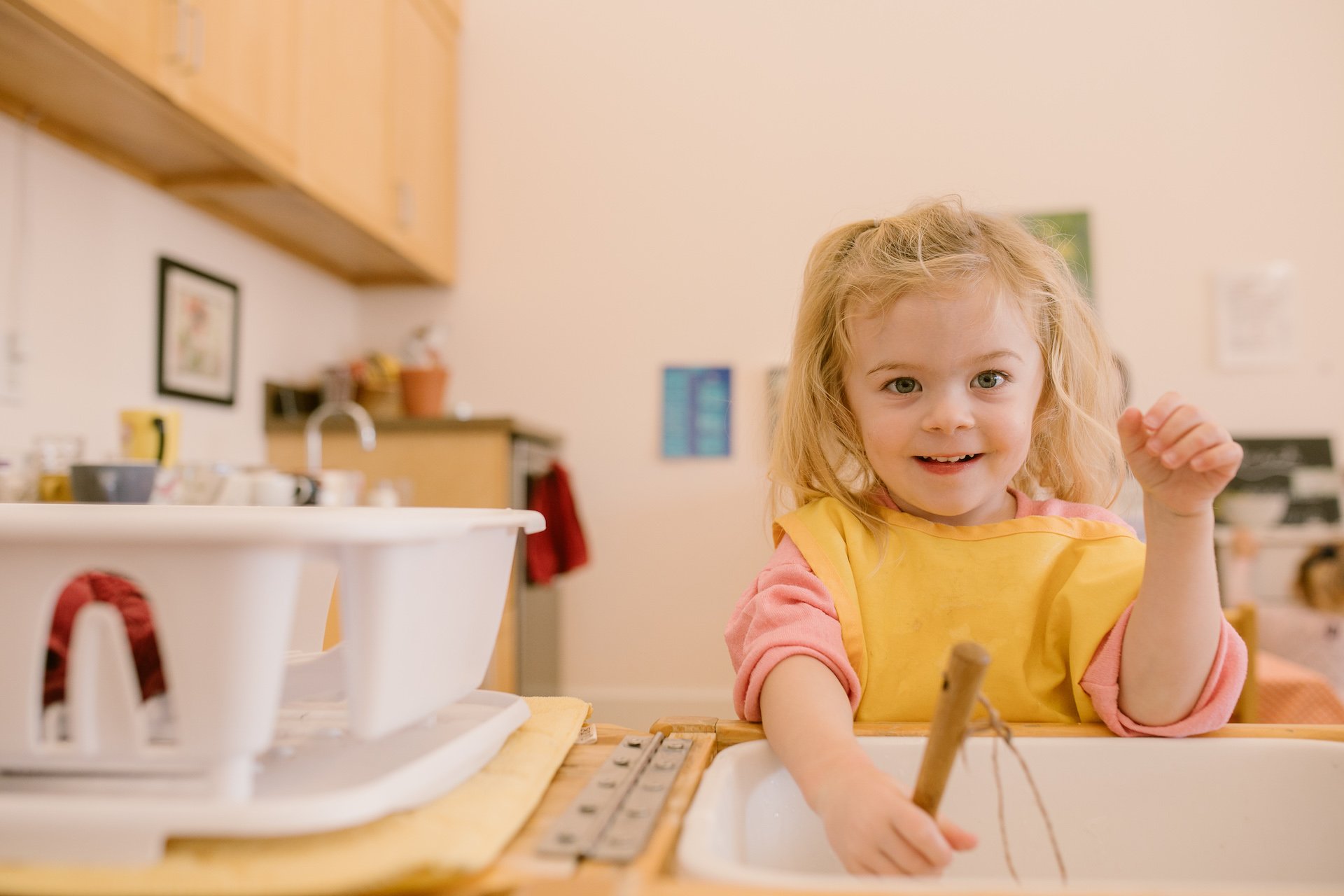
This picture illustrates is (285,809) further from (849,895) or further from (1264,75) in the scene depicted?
(1264,75)

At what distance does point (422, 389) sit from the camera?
3020 mm

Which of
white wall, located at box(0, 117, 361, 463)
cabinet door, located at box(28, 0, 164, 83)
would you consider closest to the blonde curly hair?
cabinet door, located at box(28, 0, 164, 83)

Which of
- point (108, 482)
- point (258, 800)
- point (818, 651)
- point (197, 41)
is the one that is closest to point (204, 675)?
point (258, 800)

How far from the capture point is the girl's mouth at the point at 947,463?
755 millimetres

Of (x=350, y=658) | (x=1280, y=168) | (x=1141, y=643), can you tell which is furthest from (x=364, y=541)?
(x=1280, y=168)

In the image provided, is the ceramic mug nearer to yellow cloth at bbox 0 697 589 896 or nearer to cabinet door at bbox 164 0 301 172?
cabinet door at bbox 164 0 301 172

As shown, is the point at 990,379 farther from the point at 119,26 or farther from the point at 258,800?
the point at 119,26

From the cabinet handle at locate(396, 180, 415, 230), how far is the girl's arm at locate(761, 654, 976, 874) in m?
2.53

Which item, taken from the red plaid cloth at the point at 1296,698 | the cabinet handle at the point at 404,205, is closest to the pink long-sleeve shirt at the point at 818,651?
the red plaid cloth at the point at 1296,698

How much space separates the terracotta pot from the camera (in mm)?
3004

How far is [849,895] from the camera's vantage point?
1.03 ft

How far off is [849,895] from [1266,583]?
3.12 meters

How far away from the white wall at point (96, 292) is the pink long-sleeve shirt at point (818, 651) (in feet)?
5.49

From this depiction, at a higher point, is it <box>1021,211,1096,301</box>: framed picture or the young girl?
<box>1021,211,1096,301</box>: framed picture
